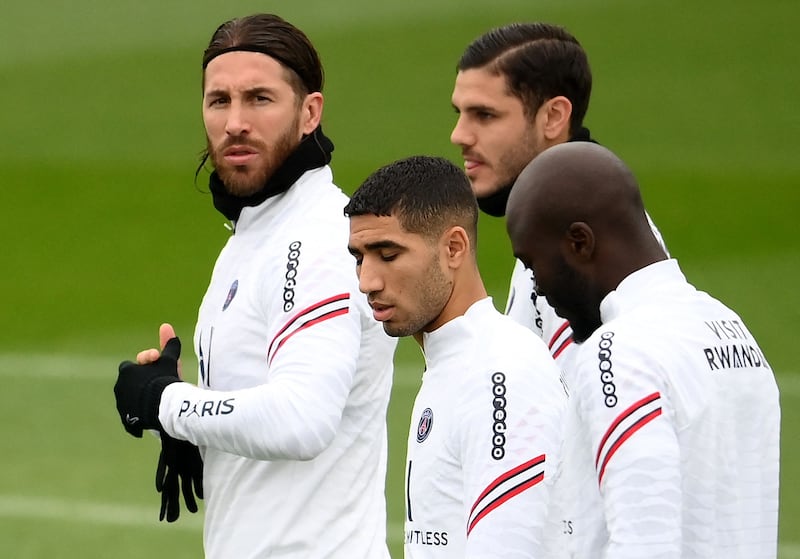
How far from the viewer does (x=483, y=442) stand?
9.48 ft

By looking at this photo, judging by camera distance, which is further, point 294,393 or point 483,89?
point 483,89

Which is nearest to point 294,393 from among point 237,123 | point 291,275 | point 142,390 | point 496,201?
point 291,275

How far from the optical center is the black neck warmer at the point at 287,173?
3766mm

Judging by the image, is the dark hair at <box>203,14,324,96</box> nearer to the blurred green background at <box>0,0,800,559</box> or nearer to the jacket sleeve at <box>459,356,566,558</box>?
the jacket sleeve at <box>459,356,566,558</box>

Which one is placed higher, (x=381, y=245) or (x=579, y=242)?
(x=381, y=245)

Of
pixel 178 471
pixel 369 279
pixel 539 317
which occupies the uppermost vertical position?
pixel 539 317

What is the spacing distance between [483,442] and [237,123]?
122cm

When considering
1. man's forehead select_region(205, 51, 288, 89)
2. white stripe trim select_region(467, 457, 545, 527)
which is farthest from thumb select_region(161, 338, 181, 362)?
white stripe trim select_region(467, 457, 545, 527)

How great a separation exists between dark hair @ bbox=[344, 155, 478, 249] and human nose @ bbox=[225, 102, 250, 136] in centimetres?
59

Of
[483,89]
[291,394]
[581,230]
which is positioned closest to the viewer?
[581,230]

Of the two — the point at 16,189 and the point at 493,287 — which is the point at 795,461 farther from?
the point at 16,189

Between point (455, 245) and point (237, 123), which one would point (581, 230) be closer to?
point (455, 245)

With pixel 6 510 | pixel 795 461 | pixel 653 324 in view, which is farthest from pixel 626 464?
pixel 6 510

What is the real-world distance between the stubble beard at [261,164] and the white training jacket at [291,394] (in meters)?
0.05
